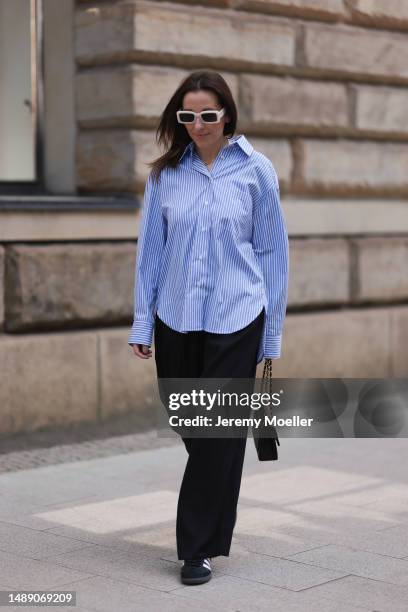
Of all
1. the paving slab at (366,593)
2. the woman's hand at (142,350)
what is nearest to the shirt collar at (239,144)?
the woman's hand at (142,350)

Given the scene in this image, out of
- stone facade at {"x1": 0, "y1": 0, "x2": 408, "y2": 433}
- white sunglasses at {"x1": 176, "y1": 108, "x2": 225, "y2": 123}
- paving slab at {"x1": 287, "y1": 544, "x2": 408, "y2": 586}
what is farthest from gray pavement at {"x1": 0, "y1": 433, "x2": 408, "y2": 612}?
white sunglasses at {"x1": 176, "y1": 108, "x2": 225, "y2": 123}

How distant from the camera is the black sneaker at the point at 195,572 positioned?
4594mm

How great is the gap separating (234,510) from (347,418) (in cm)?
388

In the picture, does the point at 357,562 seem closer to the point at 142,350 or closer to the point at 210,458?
the point at 210,458

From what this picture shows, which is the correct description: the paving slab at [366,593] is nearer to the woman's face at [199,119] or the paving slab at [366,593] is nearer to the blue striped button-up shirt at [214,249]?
the blue striped button-up shirt at [214,249]

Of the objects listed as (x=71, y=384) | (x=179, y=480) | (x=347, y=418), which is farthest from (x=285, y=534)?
(x=347, y=418)

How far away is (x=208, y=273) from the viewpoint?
4.65m

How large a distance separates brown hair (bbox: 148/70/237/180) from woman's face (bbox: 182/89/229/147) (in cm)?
2

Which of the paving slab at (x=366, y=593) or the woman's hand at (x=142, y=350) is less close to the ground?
the woman's hand at (x=142, y=350)

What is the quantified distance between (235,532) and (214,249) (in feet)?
4.30

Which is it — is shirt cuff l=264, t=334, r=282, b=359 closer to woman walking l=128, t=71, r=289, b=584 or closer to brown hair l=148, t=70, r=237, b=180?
woman walking l=128, t=71, r=289, b=584

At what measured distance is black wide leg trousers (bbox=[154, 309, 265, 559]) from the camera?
460 cm

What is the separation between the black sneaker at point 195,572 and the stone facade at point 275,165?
2898 mm

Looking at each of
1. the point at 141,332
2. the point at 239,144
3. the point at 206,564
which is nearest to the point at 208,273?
the point at 141,332
